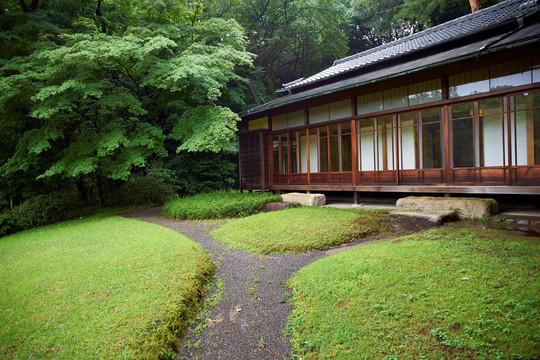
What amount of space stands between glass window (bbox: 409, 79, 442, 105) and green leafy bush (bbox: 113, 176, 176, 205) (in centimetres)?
1202

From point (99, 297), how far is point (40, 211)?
33.6 ft

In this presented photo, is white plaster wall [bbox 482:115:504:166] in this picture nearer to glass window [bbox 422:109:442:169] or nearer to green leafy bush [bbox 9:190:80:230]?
glass window [bbox 422:109:442:169]

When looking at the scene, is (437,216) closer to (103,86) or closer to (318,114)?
(318,114)

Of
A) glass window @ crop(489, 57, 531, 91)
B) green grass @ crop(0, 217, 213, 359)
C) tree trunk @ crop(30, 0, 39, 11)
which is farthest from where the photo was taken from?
tree trunk @ crop(30, 0, 39, 11)

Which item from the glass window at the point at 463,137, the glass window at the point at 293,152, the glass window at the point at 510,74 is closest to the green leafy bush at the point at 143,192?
the glass window at the point at 293,152

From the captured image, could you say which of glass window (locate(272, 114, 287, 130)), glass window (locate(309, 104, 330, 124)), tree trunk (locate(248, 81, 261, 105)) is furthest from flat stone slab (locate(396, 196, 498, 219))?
tree trunk (locate(248, 81, 261, 105))

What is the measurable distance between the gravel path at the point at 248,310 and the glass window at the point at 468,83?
6503mm

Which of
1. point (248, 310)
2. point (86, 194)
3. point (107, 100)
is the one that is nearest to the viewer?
point (248, 310)

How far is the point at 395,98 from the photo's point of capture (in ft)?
33.8

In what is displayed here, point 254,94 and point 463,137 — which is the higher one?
point 254,94

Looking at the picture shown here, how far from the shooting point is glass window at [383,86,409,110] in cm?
1007

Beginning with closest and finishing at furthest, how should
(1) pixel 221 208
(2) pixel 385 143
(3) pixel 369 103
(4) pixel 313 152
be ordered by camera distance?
(1) pixel 221 208
(3) pixel 369 103
(2) pixel 385 143
(4) pixel 313 152

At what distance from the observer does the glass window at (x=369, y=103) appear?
10672 millimetres

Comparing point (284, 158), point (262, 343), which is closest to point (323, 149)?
point (284, 158)
